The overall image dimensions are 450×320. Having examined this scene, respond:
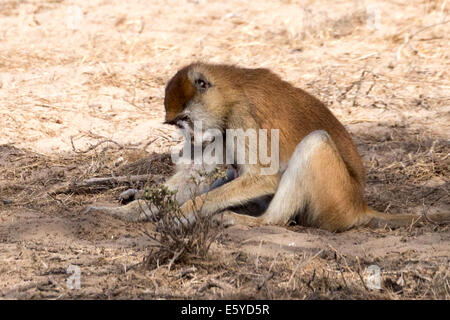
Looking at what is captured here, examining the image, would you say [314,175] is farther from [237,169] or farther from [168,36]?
[168,36]

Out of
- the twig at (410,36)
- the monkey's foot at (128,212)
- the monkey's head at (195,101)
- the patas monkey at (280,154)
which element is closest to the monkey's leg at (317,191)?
the patas monkey at (280,154)

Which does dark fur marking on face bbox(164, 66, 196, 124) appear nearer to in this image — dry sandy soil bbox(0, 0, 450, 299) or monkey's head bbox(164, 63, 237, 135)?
monkey's head bbox(164, 63, 237, 135)

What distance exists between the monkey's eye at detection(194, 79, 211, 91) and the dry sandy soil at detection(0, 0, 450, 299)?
1.30 m

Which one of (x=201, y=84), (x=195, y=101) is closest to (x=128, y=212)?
(x=195, y=101)

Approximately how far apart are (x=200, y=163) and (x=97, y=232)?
1.30m

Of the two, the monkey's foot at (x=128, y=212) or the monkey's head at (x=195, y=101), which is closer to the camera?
the monkey's head at (x=195, y=101)

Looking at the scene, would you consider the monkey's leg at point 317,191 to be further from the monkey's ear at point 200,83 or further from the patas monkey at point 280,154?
the monkey's ear at point 200,83

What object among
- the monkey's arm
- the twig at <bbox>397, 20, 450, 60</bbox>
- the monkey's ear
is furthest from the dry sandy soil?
the monkey's ear

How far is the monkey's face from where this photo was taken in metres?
6.02

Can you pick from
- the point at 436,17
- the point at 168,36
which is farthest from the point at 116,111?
the point at 436,17

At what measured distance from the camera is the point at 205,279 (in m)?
4.45

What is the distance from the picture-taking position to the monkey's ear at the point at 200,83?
19.9ft

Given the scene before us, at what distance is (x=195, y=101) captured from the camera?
6055mm

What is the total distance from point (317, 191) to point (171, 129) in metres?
3.12
